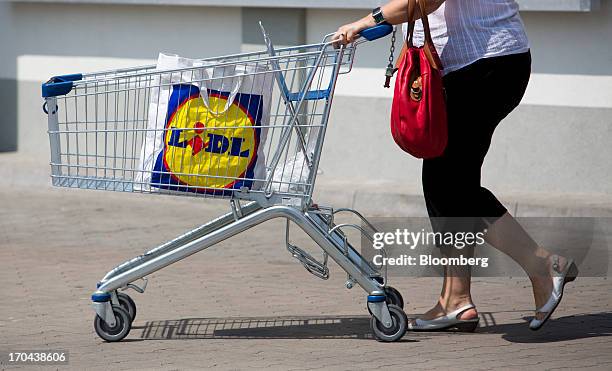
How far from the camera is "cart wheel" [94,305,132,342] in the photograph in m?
5.34

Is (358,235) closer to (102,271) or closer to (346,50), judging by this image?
(102,271)

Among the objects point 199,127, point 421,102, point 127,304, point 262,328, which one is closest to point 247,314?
point 262,328

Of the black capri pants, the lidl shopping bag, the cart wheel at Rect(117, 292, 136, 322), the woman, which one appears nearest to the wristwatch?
the woman

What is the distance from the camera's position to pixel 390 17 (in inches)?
200

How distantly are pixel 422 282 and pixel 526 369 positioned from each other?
6.22 feet

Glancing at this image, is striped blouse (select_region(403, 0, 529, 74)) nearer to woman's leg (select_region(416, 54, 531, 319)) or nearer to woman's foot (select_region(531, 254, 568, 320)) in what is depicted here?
woman's leg (select_region(416, 54, 531, 319))

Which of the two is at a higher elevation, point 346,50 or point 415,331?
point 346,50

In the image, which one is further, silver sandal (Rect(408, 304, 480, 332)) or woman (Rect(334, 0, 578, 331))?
silver sandal (Rect(408, 304, 480, 332))

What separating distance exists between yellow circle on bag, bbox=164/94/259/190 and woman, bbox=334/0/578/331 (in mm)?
581

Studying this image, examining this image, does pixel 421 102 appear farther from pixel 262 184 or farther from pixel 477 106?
pixel 262 184

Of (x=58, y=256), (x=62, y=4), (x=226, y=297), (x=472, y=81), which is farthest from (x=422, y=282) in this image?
(x=62, y=4)

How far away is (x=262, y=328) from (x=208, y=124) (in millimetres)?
1106

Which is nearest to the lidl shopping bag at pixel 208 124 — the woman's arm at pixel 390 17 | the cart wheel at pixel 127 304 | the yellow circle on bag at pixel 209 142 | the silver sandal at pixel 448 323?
the yellow circle on bag at pixel 209 142

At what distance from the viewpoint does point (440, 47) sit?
5.24 metres
